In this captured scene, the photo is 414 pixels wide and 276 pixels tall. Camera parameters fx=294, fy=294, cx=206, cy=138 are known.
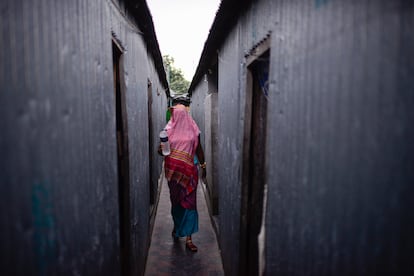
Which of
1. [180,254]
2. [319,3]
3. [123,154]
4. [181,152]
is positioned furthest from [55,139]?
[180,254]

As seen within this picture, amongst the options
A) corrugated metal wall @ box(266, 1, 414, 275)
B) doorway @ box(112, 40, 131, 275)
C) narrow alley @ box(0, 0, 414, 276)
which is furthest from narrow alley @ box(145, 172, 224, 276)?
corrugated metal wall @ box(266, 1, 414, 275)

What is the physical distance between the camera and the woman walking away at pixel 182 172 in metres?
5.00

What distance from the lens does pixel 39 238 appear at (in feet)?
3.92

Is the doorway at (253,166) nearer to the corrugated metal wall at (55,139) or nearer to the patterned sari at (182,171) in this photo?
the corrugated metal wall at (55,139)

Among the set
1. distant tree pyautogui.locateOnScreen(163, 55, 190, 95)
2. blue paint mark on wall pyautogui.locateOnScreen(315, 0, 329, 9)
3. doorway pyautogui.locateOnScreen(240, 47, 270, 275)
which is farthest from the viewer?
distant tree pyautogui.locateOnScreen(163, 55, 190, 95)

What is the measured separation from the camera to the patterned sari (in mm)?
5004

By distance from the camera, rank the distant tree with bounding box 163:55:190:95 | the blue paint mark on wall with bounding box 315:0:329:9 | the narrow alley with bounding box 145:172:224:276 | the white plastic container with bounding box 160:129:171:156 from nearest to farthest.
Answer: the blue paint mark on wall with bounding box 315:0:329:9, the narrow alley with bounding box 145:172:224:276, the white plastic container with bounding box 160:129:171:156, the distant tree with bounding box 163:55:190:95

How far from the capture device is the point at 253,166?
299 cm

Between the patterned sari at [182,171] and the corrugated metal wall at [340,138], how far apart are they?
10.1ft

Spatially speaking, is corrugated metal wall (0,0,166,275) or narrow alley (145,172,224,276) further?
narrow alley (145,172,224,276)

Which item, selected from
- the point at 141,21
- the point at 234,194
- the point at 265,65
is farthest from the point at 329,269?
the point at 141,21

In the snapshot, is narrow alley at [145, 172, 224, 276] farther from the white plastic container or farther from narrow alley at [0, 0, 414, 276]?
narrow alley at [0, 0, 414, 276]

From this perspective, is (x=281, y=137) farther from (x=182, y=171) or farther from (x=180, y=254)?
(x=180, y=254)

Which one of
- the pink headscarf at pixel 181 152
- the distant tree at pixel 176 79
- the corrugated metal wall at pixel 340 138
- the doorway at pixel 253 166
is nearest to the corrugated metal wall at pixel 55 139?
the corrugated metal wall at pixel 340 138
